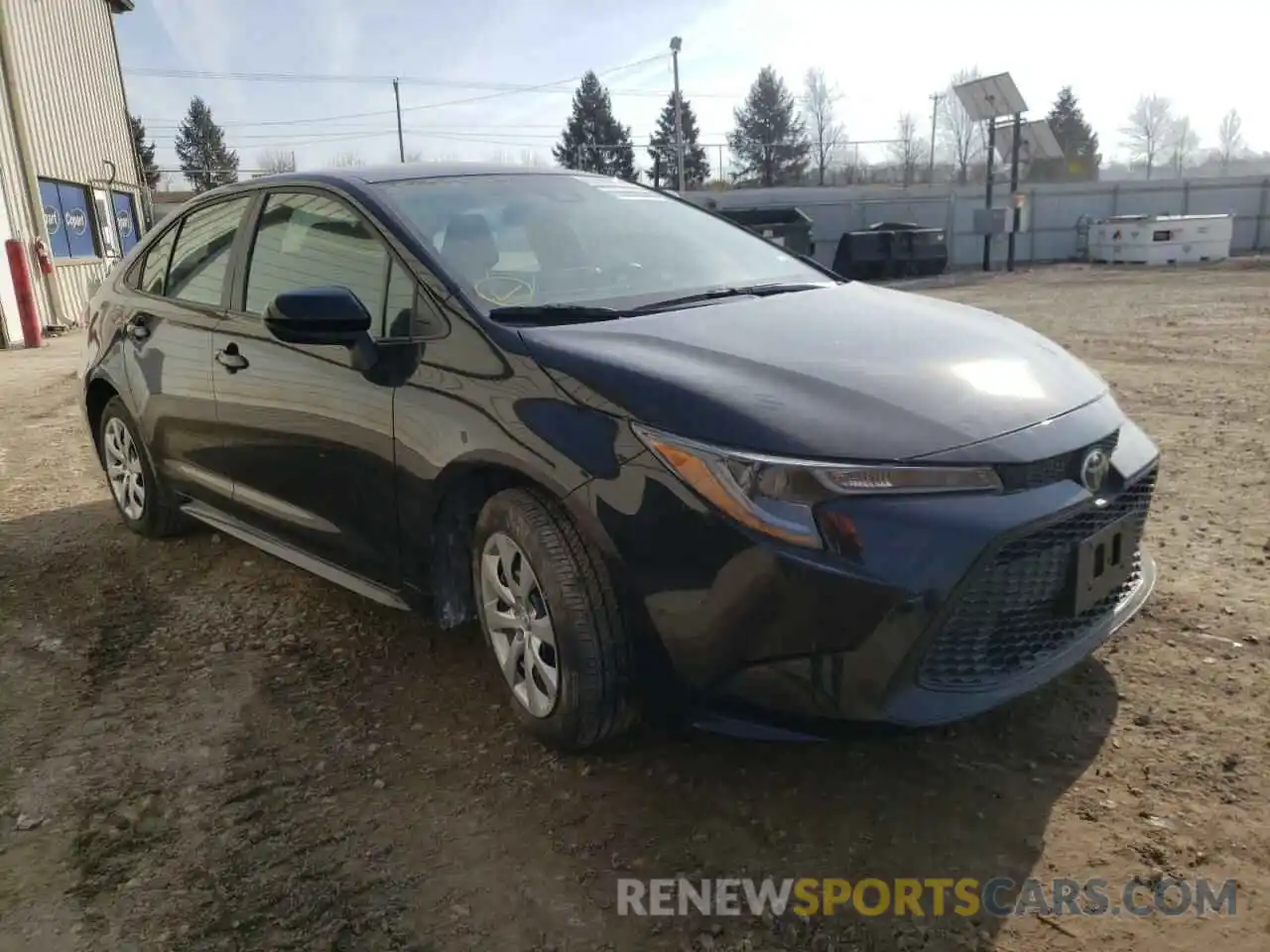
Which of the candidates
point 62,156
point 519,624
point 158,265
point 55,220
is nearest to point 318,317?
point 519,624

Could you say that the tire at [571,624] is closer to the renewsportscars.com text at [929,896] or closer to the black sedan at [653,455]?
the black sedan at [653,455]

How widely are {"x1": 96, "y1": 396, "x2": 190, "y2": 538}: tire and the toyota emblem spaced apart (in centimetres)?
364

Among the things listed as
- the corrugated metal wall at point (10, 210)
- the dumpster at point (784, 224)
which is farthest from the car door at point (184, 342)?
the dumpster at point (784, 224)

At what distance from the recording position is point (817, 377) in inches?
96.7

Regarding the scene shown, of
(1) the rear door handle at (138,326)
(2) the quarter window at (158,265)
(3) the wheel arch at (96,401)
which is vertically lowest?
(3) the wheel arch at (96,401)

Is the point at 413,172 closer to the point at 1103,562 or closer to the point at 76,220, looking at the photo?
the point at 1103,562

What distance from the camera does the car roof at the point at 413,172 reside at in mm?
3443

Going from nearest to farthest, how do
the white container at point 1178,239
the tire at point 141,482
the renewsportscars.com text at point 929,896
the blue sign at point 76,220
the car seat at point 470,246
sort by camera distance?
1. the renewsportscars.com text at point 929,896
2. the car seat at point 470,246
3. the tire at point 141,482
4. the blue sign at point 76,220
5. the white container at point 1178,239

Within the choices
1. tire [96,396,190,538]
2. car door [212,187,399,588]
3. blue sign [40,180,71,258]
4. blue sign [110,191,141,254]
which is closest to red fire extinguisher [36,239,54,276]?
blue sign [40,180,71,258]

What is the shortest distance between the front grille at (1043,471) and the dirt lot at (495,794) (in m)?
0.72

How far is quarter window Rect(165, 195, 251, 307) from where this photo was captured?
387cm

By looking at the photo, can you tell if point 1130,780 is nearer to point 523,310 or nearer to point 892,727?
point 892,727

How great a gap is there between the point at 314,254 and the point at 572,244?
2.88 ft

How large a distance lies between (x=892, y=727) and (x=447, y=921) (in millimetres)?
1037
